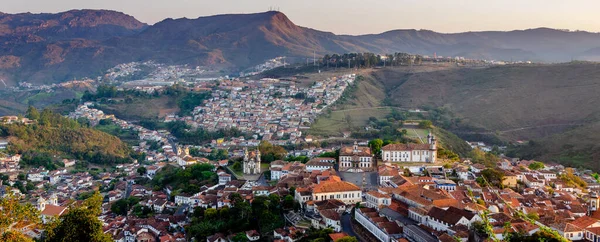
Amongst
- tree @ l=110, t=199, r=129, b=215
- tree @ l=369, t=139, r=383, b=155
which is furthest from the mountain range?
tree @ l=110, t=199, r=129, b=215

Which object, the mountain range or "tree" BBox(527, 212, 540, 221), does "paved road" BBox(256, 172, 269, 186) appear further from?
the mountain range

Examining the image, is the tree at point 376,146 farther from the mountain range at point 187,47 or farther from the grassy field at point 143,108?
the mountain range at point 187,47

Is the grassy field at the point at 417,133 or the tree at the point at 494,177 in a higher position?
the tree at the point at 494,177

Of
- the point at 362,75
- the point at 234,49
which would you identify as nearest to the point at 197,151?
the point at 362,75

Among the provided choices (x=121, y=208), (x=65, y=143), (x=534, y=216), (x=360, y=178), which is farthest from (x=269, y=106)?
(x=534, y=216)

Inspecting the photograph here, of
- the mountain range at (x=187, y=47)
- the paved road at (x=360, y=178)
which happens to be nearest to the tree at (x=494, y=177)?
the paved road at (x=360, y=178)

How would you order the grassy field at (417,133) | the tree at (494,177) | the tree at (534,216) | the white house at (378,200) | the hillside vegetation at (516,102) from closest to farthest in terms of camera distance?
1. the tree at (534,216)
2. the white house at (378,200)
3. the tree at (494,177)
4. the grassy field at (417,133)
5. the hillside vegetation at (516,102)

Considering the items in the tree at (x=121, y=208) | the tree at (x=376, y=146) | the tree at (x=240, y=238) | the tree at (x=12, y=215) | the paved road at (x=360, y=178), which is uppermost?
the tree at (x=12, y=215)
